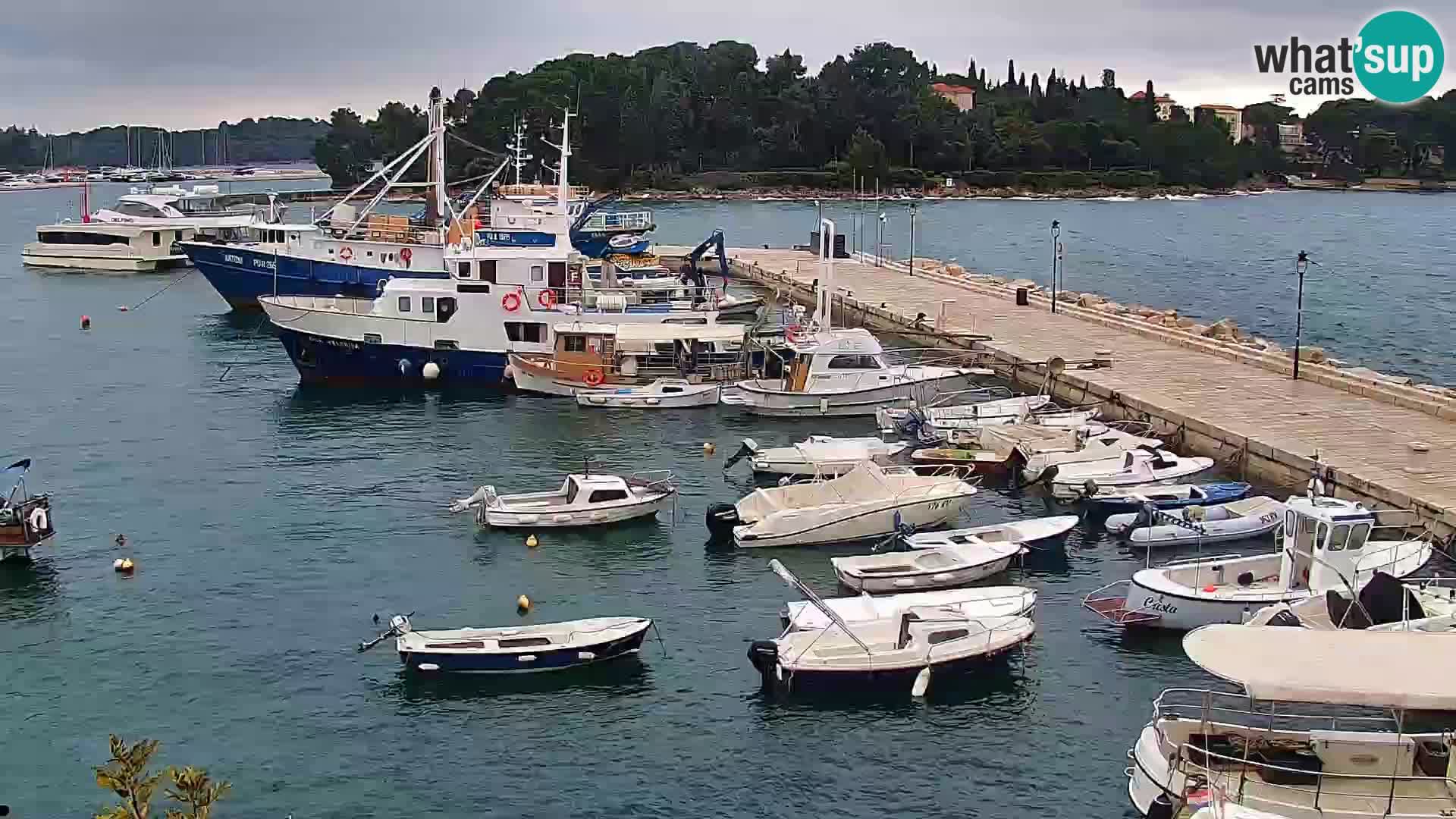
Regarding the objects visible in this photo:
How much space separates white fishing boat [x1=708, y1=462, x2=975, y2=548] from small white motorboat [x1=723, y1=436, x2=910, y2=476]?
2.62m

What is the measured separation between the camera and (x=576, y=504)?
3189 centimetres

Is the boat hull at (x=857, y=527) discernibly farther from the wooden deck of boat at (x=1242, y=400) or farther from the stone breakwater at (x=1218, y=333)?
the stone breakwater at (x=1218, y=333)

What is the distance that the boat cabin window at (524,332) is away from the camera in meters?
47.6

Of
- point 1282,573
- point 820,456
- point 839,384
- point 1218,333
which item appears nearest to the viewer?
point 1282,573

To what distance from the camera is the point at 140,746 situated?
38.7 feet

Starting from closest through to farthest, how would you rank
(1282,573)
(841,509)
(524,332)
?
(1282,573)
(841,509)
(524,332)

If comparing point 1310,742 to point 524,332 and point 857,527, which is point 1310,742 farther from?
point 524,332

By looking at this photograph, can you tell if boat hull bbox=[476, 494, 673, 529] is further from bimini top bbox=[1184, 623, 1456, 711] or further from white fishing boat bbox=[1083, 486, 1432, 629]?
bimini top bbox=[1184, 623, 1456, 711]

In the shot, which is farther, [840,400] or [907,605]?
[840,400]

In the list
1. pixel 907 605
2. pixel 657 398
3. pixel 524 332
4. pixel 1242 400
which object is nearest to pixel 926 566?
pixel 907 605

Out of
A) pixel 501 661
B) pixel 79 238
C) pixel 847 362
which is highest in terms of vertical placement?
pixel 79 238

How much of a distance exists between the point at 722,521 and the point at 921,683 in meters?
8.59

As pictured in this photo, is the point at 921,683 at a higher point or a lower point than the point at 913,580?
lower

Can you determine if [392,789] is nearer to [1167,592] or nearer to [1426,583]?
[1167,592]
